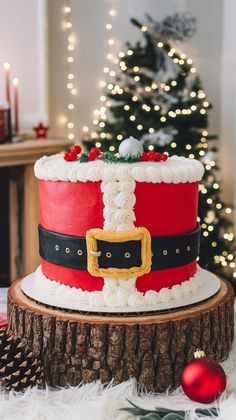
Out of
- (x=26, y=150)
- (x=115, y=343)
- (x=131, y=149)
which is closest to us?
(x=115, y=343)

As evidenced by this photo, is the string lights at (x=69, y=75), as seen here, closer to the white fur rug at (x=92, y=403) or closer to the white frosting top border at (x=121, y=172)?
the white frosting top border at (x=121, y=172)

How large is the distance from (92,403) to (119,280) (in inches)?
13.4

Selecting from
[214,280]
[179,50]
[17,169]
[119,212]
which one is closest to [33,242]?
[17,169]

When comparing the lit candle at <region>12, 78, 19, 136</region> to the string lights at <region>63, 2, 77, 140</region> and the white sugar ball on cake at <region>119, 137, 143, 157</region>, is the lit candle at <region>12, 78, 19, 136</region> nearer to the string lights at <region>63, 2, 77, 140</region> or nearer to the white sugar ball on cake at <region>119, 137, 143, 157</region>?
the string lights at <region>63, 2, 77, 140</region>

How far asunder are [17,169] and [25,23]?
2.61 feet

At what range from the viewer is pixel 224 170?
4.25 metres

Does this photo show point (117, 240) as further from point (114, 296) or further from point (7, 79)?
point (7, 79)

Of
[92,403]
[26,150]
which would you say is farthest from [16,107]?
[92,403]

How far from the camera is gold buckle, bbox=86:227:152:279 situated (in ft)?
6.02

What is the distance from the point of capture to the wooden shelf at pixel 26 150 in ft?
11.5

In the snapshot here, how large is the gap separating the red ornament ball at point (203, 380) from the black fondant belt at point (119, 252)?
30 centimetres

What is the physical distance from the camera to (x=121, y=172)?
182 cm

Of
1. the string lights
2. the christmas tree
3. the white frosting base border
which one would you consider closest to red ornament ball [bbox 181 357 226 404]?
the white frosting base border

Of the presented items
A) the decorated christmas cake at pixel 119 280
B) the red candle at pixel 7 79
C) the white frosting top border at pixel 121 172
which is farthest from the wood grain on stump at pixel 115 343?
the red candle at pixel 7 79
